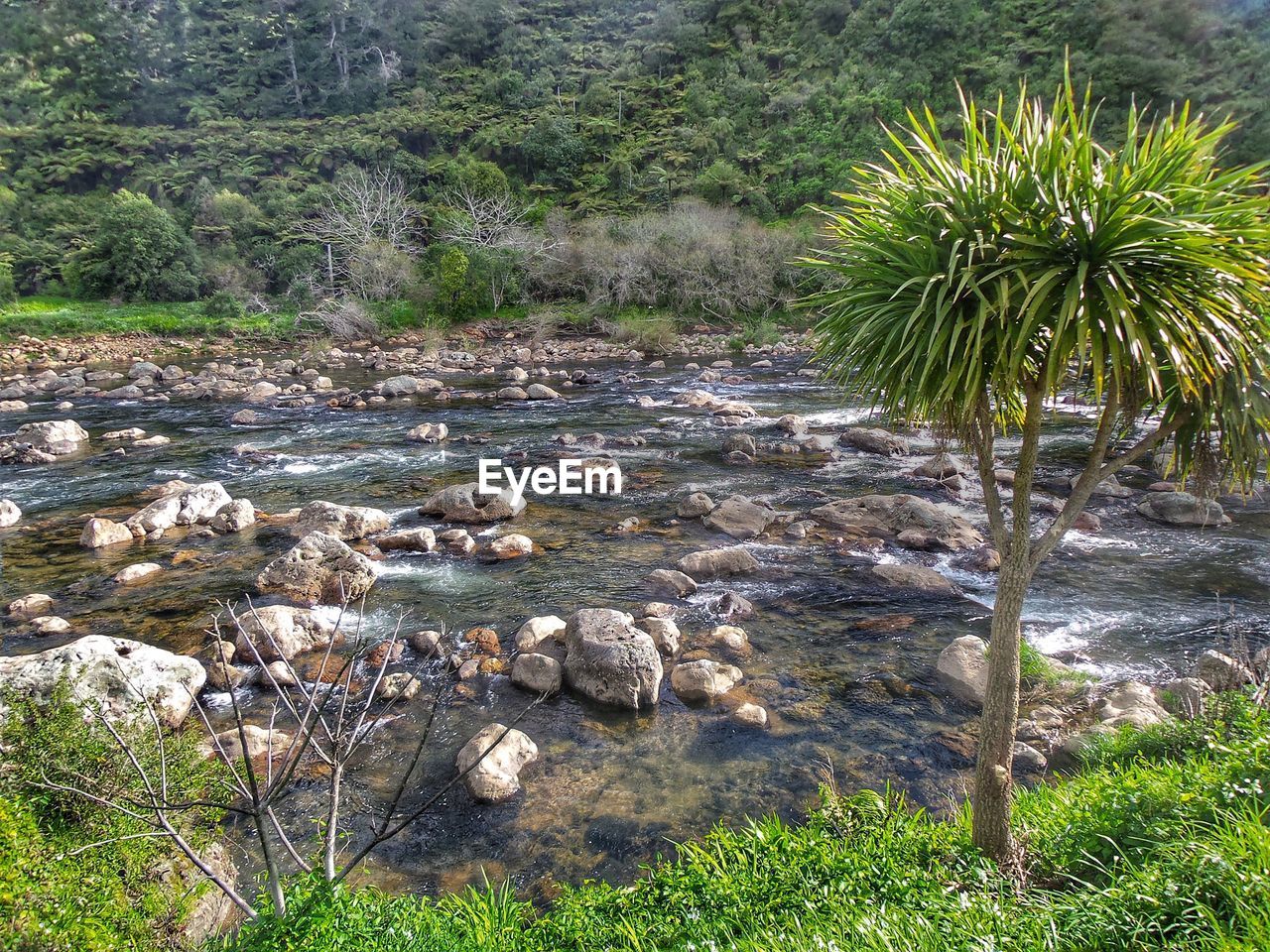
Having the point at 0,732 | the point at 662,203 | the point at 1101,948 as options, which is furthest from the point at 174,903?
the point at 662,203

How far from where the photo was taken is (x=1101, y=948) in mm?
3318

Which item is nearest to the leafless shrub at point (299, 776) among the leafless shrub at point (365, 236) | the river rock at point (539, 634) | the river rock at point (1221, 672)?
the river rock at point (539, 634)

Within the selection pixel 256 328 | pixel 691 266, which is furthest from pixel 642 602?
pixel 256 328

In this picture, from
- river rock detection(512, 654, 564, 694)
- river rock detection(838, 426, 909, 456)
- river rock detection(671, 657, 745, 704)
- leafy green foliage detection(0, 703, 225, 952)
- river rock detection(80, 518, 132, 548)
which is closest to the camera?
leafy green foliage detection(0, 703, 225, 952)

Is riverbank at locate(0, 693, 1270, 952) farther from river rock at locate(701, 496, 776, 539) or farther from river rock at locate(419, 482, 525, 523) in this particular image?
river rock at locate(419, 482, 525, 523)

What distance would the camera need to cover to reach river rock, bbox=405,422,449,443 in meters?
20.5

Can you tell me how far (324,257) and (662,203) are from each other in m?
28.2

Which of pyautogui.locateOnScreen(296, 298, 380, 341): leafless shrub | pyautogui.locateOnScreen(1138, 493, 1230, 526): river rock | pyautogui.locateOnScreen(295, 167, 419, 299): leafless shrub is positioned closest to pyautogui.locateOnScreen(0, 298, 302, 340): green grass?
pyautogui.locateOnScreen(296, 298, 380, 341): leafless shrub

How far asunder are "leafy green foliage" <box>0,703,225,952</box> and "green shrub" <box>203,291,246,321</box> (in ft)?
162

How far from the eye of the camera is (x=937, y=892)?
404 cm

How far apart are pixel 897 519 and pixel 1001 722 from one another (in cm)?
849

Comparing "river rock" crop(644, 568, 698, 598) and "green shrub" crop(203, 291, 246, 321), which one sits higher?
"green shrub" crop(203, 291, 246, 321)

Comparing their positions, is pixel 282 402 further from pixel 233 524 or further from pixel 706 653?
pixel 706 653

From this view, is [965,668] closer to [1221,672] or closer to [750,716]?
[1221,672]
